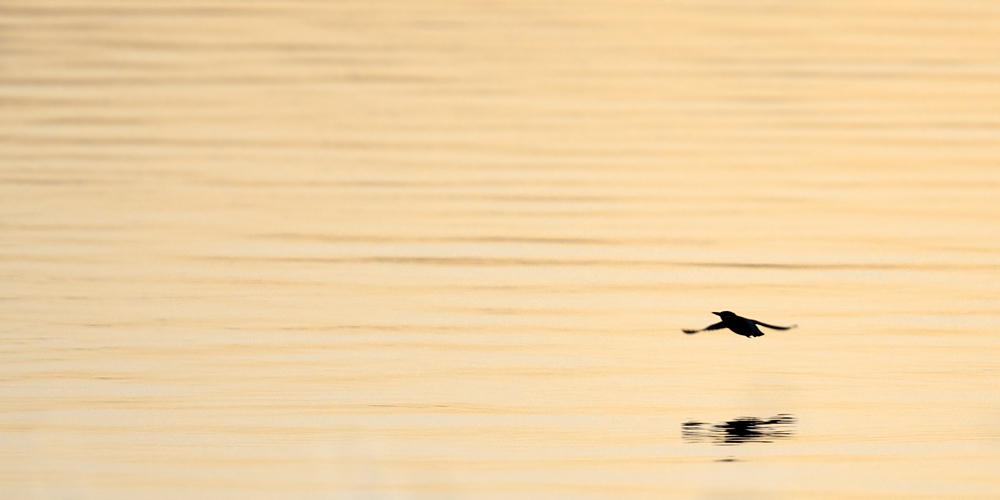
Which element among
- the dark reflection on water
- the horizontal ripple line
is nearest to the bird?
the dark reflection on water

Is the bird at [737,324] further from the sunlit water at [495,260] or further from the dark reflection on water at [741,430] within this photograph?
the dark reflection on water at [741,430]

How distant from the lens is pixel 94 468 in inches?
407

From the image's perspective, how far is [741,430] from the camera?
11305 mm

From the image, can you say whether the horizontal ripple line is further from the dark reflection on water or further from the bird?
the dark reflection on water

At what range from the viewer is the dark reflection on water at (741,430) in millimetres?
11094

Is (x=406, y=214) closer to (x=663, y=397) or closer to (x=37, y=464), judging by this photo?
(x=663, y=397)

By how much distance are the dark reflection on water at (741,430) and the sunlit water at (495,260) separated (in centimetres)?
3

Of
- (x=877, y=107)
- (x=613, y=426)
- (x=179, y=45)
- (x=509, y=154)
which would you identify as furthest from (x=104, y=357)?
(x=179, y=45)

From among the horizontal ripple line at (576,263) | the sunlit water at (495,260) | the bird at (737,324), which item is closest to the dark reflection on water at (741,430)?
the sunlit water at (495,260)

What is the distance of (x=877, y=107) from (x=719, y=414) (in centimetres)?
1206

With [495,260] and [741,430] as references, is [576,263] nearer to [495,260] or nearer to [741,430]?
[495,260]

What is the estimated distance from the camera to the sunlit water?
35.6ft

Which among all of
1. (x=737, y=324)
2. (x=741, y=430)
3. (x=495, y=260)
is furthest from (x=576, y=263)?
(x=741, y=430)

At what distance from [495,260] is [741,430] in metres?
4.96
